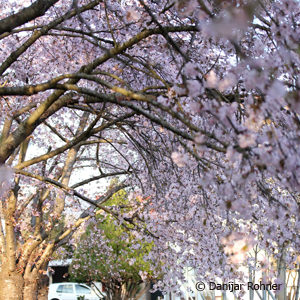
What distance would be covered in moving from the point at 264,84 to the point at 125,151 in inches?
442

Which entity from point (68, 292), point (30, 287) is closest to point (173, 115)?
point (30, 287)

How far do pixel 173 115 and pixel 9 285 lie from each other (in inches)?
309

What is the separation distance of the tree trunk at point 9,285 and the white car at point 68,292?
16.4m

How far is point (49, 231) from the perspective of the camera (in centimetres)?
1056

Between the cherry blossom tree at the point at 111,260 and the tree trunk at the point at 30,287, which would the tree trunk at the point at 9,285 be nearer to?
the tree trunk at the point at 30,287

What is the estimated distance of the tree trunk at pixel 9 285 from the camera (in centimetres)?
975

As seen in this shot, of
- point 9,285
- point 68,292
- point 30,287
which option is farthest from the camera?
point 68,292

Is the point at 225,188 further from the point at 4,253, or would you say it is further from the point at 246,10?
the point at 4,253

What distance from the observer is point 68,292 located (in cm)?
2580

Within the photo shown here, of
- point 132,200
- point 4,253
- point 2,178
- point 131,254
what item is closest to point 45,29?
point 2,178

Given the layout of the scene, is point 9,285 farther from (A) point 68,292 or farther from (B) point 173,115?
(A) point 68,292

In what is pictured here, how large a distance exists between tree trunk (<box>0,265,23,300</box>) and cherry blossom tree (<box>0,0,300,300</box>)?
0.02 metres

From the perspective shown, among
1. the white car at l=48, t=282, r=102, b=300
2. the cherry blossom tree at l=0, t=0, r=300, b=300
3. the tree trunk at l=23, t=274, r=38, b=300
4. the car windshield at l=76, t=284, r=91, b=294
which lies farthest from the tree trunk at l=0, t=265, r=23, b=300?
the car windshield at l=76, t=284, r=91, b=294

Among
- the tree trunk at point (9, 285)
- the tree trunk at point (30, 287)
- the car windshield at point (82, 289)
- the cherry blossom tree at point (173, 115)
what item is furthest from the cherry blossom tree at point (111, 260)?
the tree trunk at point (9, 285)
